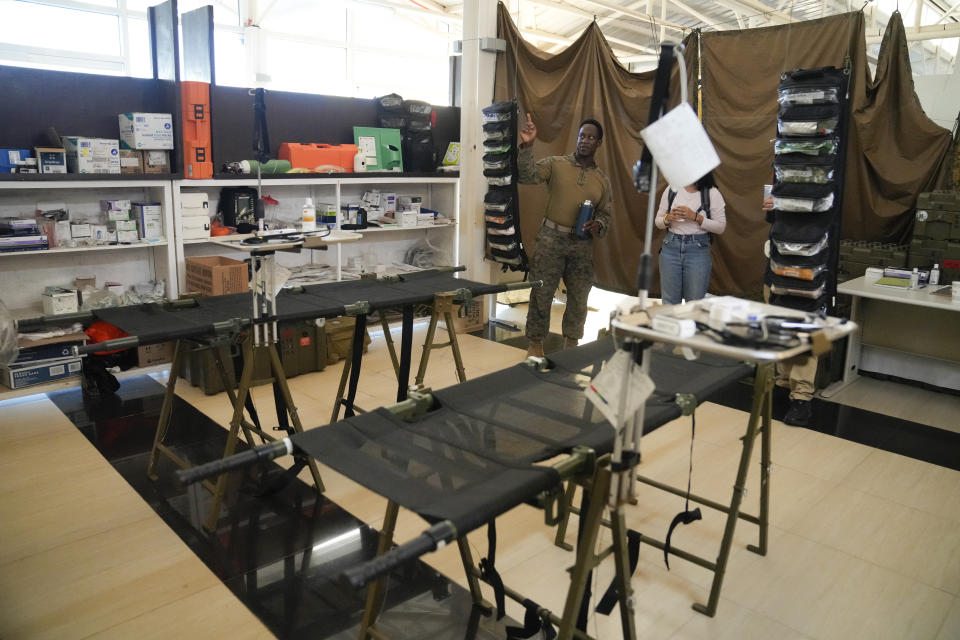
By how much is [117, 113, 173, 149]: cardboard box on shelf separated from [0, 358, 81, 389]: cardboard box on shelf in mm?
1415

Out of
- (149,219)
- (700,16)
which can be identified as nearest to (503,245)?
(149,219)

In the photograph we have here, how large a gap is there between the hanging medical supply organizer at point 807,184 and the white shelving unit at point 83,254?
12.3ft

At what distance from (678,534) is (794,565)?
45 cm

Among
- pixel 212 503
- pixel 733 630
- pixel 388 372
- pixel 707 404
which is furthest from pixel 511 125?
pixel 733 630

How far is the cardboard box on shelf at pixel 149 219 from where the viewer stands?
4418mm

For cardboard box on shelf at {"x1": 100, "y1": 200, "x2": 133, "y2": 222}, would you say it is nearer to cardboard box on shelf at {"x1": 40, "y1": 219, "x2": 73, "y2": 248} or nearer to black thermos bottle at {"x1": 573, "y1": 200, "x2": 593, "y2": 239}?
cardboard box on shelf at {"x1": 40, "y1": 219, "x2": 73, "y2": 248}

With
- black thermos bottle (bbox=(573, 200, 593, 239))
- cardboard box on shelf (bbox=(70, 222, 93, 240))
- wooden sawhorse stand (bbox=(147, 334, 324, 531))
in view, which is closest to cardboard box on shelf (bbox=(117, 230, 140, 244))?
cardboard box on shelf (bbox=(70, 222, 93, 240))

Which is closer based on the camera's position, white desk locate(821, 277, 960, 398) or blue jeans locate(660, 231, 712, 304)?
blue jeans locate(660, 231, 712, 304)

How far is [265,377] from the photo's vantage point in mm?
4605

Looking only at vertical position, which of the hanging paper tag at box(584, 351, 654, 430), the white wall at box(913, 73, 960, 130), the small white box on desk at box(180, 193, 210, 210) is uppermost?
the white wall at box(913, 73, 960, 130)

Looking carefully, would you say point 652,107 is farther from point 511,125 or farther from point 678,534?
point 511,125

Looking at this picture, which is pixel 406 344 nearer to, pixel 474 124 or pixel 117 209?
pixel 117 209

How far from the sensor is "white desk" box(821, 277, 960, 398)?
4453mm

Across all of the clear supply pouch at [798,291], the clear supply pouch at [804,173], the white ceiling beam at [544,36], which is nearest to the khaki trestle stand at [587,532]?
the clear supply pouch at [798,291]
